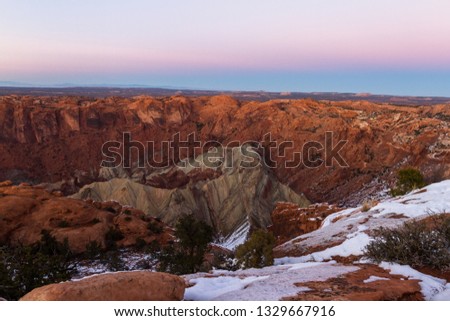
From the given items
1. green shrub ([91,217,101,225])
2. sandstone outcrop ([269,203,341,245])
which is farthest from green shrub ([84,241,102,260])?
sandstone outcrop ([269,203,341,245])

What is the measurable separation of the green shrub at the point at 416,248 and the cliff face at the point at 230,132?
29156mm

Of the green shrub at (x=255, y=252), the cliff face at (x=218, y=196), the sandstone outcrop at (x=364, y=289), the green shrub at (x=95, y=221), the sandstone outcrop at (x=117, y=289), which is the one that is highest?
the sandstone outcrop at (x=117, y=289)

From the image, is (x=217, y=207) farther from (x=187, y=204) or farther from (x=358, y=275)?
(x=358, y=275)

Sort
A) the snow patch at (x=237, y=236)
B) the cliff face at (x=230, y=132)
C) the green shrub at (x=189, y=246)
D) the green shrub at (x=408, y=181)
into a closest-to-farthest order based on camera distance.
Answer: the green shrub at (x=189, y=246)
the green shrub at (x=408, y=181)
the snow patch at (x=237, y=236)
the cliff face at (x=230, y=132)

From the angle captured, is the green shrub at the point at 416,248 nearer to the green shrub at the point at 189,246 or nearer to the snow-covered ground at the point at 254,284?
the snow-covered ground at the point at 254,284

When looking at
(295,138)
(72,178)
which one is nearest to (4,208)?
(72,178)

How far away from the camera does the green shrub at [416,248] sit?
5.72m

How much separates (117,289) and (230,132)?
48.5 m

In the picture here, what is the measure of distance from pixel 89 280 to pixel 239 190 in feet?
111

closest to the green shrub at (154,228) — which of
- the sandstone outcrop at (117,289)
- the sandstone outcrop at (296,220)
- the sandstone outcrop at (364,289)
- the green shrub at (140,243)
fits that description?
the green shrub at (140,243)

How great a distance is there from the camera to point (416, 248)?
592 centimetres

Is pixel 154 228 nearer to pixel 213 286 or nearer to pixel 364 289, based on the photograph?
pixel 213 286

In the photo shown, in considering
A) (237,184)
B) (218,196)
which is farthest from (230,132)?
(218,196)

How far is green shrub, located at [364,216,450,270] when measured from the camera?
5.72 metres
